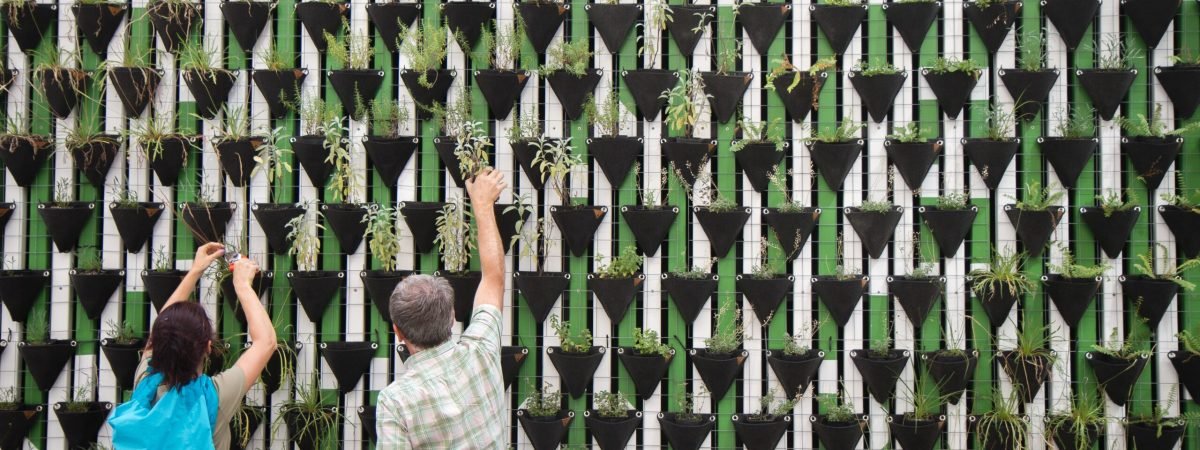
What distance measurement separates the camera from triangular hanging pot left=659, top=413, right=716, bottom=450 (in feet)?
15.1

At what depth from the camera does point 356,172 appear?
189 inches

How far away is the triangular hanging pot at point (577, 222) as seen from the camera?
15.4 feet

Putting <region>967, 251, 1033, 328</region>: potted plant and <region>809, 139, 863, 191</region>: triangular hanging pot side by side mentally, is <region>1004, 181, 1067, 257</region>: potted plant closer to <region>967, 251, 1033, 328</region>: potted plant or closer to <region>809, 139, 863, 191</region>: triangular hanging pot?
<region>967, 251, 1033, 328</region>: potted plant

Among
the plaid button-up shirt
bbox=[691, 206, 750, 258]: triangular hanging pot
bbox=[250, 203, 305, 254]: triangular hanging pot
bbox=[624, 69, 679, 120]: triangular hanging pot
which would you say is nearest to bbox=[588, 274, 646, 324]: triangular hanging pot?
bbox=[691, 206, 750, 258]: triangular hanging pot

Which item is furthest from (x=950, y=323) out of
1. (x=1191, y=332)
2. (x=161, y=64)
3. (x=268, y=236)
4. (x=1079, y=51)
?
(x=161, y=64)

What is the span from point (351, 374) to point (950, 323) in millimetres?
3113

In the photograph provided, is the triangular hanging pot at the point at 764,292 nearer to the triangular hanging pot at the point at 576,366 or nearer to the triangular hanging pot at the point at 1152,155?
the triangular hanging pot at the point at 576,366

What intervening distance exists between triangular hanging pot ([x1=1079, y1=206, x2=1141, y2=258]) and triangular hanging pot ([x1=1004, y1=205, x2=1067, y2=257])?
6.0 inches

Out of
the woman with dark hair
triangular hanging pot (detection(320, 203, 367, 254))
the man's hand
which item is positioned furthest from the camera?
triangular hanging pot (detection(320, 203, 367, 254))

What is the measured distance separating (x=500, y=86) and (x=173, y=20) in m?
1.76

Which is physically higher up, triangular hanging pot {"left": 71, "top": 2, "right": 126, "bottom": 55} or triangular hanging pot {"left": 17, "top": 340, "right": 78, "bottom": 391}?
triangular hanging pot {"left": 71, "top": 2, "right": 126, "bottom": 55}

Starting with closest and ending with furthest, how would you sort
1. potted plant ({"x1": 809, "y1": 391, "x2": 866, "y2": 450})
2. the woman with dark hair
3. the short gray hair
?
1. the short gray hair
2. the woman with dark hair
3. potted plant ({"x1": 809, "y1": 391, "x2": 866, "y2": 450})

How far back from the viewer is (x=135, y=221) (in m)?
4.73

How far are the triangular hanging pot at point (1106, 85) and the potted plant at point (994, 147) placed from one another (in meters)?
0.41
